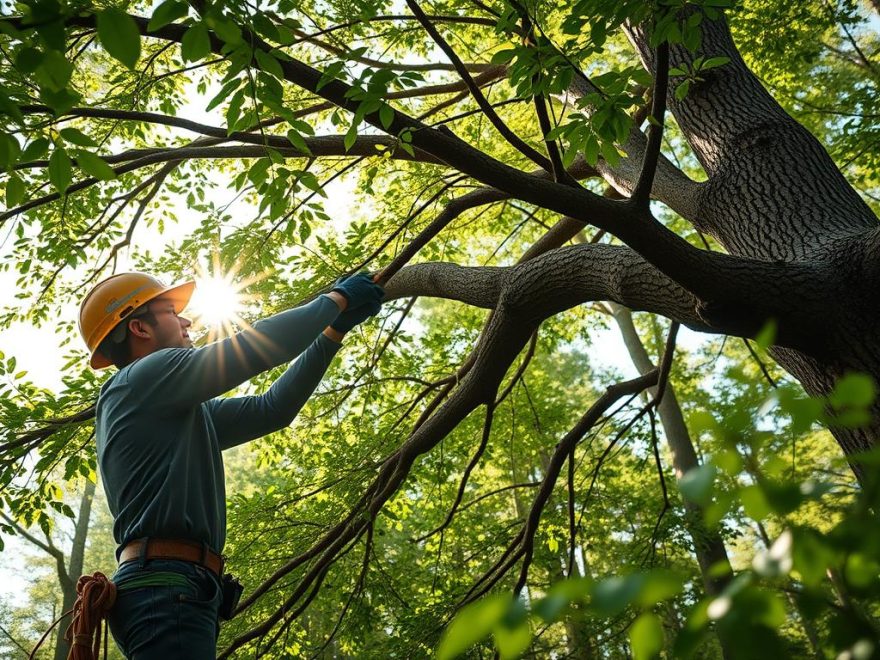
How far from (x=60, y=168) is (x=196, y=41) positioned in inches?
19.8

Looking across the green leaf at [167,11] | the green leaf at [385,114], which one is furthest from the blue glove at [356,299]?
the green leaf at [167,11]

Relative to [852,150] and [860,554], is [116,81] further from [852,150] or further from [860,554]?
[852,150]

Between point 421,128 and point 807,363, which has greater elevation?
point 421,128

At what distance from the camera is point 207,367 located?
6.89 ft

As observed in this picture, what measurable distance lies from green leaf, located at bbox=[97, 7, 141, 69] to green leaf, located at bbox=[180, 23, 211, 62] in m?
0.28

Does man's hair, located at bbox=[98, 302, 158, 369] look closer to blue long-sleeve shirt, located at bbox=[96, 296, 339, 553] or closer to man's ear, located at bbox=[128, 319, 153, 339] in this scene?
man's ear, located at bbox=[128, 319, 153, 339]

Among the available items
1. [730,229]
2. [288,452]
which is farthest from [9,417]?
[730,229]

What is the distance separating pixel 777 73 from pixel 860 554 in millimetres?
7257

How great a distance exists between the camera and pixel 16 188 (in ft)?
5.17

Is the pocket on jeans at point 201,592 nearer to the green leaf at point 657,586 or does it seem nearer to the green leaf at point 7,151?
the green leaf at point 7,151

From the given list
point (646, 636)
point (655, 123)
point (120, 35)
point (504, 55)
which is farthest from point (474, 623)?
point (504, 55)

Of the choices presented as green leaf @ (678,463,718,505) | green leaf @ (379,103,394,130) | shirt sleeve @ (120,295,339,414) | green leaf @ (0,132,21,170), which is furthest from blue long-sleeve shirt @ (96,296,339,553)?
green leaf @ (678,463,718,505)

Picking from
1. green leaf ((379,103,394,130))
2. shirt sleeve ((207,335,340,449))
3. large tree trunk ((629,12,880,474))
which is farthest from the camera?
shirt sleeve ((207,335,340,449))

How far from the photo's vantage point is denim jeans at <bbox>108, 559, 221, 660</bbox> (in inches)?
73.0
